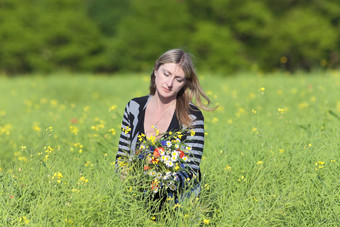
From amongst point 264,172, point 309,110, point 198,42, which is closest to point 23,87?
point 309,110

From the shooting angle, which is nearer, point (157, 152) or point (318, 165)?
point (157, 152)

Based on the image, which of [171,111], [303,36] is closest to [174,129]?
[171,111]

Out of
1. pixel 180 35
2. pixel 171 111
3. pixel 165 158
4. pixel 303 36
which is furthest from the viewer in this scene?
pixel 180 35

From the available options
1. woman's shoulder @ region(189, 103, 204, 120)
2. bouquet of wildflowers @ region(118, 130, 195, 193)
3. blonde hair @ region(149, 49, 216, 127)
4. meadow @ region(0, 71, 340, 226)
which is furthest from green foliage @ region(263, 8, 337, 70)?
bouquet of wildflowers @ region(118, 130, 195, 193)

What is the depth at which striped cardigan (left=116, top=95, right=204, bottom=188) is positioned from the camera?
341 cm

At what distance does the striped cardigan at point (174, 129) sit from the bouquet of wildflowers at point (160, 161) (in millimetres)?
69

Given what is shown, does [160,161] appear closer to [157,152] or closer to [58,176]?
[157,152]

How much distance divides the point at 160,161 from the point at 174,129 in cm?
44

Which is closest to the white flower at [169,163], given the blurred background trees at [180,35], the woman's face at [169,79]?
the woman's face at [169,79]

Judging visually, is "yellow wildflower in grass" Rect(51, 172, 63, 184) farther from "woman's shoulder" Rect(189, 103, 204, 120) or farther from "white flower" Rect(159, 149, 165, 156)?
"woman's shoulder" Rect(189, 103, 204, 120)

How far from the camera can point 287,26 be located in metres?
27.2

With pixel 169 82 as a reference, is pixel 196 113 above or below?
→ below

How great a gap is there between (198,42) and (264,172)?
81.6 feet

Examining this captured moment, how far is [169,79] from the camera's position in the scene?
11.6ft
